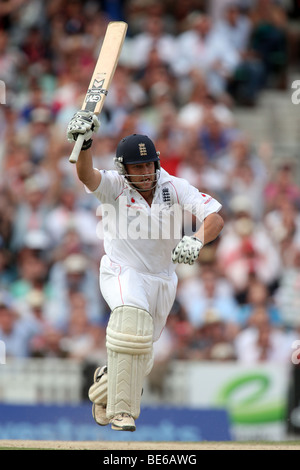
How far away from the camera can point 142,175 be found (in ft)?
21.8

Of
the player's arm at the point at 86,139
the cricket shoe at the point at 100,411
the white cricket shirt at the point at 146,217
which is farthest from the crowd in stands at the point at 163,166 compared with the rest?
the player's arm at the point at 86,139

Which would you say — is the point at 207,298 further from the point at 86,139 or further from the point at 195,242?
the point at 86,139

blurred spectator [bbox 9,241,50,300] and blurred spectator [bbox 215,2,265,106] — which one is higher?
blurred spectator [bbox 215,2,265,106]

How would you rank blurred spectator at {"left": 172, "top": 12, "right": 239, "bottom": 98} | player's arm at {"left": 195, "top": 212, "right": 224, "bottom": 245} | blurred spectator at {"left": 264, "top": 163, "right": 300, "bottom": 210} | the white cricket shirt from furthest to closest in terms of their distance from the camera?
1. blurred spectator at {"left": 172, "top": 12, "right": 239, "bottom": 98}
2. blurred spectator at {"left": 264, "top": 163, "right": 300, "bottom": 210}
3. the white cricket shirt
4. player's arm at {"left": 195, "top": 212, "right": 224, "bottom": 245}

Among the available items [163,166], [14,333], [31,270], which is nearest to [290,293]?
[163,166]

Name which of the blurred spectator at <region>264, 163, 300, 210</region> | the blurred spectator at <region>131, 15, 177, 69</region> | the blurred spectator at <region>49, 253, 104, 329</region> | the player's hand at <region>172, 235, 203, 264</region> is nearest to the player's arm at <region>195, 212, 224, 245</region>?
the player's hand at <region>172, 235, 203, 264</region>

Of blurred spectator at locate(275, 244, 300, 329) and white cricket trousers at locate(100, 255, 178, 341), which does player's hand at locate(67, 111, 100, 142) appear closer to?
white cricket trousers at locate(100, 255, 178, 341)

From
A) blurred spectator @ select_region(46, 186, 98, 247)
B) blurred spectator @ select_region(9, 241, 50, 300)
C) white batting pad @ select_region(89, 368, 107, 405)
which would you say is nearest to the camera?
white batting pad @ select_region(89, 368, 107, 405)

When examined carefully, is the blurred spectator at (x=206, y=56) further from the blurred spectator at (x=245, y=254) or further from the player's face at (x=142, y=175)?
Answer: the player's face at (x=142, y=175)

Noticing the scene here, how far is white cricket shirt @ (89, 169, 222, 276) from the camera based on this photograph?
6750 millimetres

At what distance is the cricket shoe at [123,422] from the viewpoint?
6.45 meters

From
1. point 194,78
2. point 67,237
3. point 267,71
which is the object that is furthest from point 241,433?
point 267,71

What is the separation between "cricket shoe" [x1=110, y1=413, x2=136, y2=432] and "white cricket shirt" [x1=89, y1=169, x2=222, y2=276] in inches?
37.3

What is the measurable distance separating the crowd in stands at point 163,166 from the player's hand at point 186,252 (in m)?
3.52
